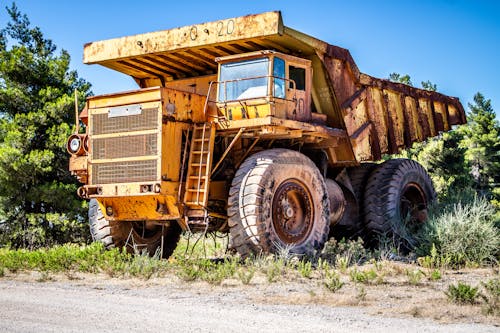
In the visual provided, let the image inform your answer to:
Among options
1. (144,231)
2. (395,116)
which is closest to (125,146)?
(144,231)

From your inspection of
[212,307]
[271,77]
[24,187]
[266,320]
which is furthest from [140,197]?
[24,187]

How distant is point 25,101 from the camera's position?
1714 cm

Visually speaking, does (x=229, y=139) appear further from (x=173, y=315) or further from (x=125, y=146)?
Result: (x=173, y=315)

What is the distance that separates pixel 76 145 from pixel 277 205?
357 centimetres

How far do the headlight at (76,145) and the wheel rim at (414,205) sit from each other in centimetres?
680

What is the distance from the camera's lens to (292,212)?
10602mm

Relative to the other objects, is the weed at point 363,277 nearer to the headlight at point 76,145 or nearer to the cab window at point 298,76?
the cab window at point 298,76

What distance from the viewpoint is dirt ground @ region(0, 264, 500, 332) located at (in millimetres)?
5277

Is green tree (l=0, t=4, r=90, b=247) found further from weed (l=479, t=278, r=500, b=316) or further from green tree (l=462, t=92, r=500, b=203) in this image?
green tree (l=462, t=92, r=500, b=203)

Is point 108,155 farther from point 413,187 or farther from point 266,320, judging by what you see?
point 413,187

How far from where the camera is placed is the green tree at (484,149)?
93.4 feet

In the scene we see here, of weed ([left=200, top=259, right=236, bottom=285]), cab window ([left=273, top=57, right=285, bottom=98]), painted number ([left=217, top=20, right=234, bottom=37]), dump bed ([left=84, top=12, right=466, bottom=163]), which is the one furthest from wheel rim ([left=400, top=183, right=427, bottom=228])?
weed ([left=200, top=259, right=236, bottom=285])

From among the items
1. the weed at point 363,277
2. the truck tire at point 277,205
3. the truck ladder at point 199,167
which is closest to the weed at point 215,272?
the truck tire at point 277,205

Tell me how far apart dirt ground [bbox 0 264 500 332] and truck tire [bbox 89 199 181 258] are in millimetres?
2725
